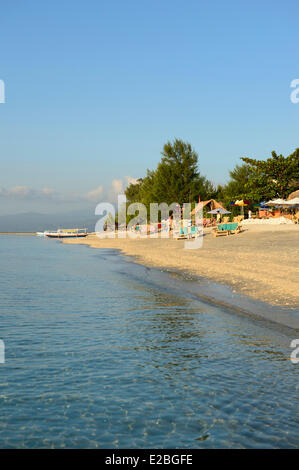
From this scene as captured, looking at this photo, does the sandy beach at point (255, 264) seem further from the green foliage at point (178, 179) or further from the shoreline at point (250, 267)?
the green foliage at point (178, 179)

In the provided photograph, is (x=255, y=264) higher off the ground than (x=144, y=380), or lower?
higher

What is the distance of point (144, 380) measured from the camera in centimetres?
740

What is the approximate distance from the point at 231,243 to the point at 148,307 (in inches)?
883

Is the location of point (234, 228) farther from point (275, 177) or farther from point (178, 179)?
point (178, 179)

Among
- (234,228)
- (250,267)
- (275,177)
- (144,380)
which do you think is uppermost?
(275,177)

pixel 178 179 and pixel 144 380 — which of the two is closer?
pixel 144 380

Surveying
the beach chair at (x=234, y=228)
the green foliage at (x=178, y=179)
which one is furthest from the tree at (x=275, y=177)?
the green foliage at (x=178, y=179)

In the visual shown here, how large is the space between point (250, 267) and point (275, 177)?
3617cm

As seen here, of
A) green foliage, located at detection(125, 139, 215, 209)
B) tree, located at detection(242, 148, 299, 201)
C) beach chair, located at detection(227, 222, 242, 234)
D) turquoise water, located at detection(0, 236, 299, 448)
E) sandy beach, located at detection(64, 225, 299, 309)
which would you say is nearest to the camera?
turquoise water, located at detection(0, 236, 299, 448)

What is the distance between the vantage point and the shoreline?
15.1 m

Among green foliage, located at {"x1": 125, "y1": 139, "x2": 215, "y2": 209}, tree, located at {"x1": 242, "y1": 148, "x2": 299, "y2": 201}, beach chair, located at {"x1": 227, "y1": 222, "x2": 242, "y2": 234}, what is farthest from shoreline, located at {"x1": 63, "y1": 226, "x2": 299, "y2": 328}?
green foliage, located at {"x1": 125, "y1": 139, "x2": 215, "y2": 209}

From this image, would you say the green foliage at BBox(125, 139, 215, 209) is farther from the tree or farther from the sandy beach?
the sandy beach

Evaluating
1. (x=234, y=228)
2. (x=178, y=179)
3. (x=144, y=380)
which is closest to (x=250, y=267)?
(x=144, y=380)
